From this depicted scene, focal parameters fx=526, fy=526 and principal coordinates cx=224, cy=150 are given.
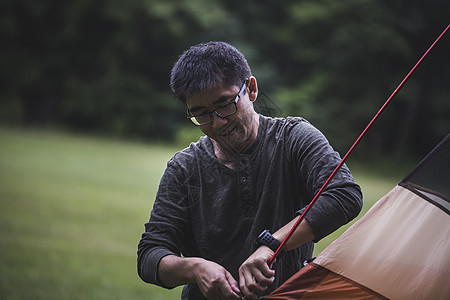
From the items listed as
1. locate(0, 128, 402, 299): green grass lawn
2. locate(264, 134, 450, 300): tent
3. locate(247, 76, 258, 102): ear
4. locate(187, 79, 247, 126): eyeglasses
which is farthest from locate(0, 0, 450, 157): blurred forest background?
locate(264, 134, 450, 300): tent

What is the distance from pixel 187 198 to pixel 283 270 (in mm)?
404

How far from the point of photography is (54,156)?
1388 centimetres

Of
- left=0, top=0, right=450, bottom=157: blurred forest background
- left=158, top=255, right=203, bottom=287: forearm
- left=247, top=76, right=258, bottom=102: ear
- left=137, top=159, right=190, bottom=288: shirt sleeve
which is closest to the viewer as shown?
left=158, top=255, right=203, bottom=287: forearm

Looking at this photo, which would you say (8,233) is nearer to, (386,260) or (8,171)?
(8,171)

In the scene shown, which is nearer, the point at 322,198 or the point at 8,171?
the point at 322,198

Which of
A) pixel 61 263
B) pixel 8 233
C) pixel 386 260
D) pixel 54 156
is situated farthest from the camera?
pixel 54 156

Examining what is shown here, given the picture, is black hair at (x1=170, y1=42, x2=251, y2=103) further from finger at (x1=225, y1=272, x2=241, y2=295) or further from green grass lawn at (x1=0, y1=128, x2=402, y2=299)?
green grass lawn at (x1=0, y1=128, x2=402, y2=299)

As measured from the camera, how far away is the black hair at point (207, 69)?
1.71 m

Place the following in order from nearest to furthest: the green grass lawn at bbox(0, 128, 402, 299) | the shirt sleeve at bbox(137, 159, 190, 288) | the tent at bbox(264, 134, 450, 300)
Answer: the tent at bbox(264, 134, 450, 300) → the shirt sleeve at bbox(137, 159, 190, 288) → the green grass lawn at bbox(0, 128, 402, 299)

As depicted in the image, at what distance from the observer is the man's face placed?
1.72m

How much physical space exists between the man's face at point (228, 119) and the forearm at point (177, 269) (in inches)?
16.5

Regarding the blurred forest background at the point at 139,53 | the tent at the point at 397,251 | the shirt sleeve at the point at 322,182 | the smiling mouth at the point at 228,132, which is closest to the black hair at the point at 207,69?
the smiling mouth at the point at 228,132

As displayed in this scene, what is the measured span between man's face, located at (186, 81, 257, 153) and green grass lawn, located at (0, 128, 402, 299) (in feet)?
1.75

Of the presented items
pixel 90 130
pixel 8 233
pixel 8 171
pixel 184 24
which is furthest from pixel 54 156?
pixel 184 24
